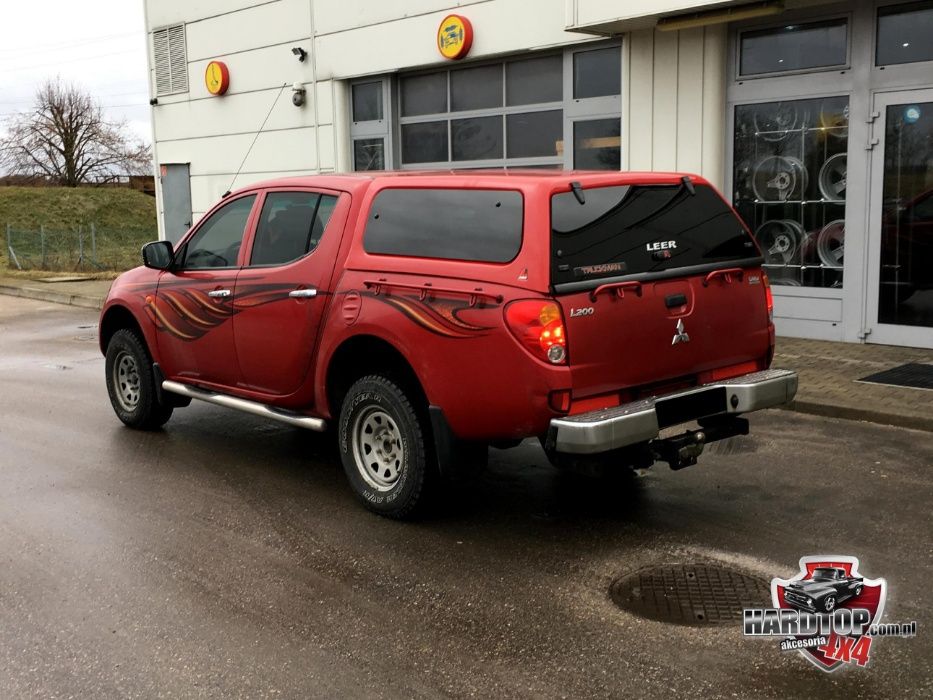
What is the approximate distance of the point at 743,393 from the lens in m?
5.30

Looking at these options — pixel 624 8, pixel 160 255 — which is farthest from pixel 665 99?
pixel 160 255

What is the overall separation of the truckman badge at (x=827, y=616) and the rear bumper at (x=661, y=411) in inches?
34.6

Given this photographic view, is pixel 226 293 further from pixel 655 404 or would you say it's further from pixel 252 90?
pixel 252 90

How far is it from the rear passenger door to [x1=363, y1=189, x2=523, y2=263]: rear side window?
0.33m

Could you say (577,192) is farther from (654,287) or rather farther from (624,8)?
A: (624,8)

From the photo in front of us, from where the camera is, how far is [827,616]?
4254 millimetres

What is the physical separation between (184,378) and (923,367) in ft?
20.9

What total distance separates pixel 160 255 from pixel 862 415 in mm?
5221

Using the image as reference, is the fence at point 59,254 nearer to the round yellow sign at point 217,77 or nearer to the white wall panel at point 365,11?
the round yellow sign at point 217,77

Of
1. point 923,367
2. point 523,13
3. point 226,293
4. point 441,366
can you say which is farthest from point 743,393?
point 523,13

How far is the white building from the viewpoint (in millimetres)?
10148

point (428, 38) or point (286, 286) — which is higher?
point (428, 38)

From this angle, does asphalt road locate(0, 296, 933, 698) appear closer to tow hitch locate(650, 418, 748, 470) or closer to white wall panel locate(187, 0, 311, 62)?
tow hitch locate(650, 418, 748, 470)

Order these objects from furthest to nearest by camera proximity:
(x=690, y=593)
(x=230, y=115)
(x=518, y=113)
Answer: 1. (x=230, y=115)
2. (x=518, y=113)
3. (x=690, y=593)
